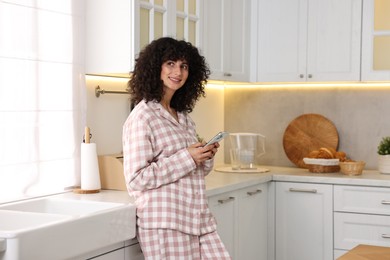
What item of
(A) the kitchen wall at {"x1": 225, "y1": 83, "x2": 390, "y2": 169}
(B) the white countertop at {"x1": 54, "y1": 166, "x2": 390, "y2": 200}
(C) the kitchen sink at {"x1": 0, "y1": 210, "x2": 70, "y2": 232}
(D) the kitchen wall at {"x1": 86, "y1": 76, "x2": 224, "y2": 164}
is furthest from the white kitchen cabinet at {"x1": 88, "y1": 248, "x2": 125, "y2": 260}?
(A) the kitchen wall at {"x1": 225, "y1": 83, "x2": 390, "y2": 169}

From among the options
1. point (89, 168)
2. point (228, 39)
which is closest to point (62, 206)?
point (89, 168)

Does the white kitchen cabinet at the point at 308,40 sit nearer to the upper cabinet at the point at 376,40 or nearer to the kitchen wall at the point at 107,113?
A: the upper cabinet at the point at 376,40

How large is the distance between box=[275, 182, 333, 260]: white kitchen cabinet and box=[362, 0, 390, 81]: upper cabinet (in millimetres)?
820

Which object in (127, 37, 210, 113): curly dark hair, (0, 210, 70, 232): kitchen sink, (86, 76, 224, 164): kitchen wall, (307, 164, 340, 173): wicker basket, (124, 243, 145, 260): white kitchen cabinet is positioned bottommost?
(124, 243, 145, 260): white kitchen cabinet

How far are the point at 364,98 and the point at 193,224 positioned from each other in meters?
2.16

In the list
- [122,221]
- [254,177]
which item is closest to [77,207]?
[122,221]

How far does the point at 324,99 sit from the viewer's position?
4641 millimetres

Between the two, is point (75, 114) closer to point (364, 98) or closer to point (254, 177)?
point (254, 177)

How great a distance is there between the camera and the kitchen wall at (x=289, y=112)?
14.8ft

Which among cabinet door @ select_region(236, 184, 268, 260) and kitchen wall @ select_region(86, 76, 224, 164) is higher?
kitchen wall @ select_region(86, 76, 224, 164)

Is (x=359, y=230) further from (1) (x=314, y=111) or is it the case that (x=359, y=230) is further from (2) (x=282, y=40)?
(2) (x=282, y=40)

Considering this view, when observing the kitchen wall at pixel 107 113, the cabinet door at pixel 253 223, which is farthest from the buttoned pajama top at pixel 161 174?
the cabinet door at pixel 253 223

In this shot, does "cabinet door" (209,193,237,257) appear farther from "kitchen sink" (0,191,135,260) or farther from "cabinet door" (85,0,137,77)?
"cabinet door" (85,0,137,77)

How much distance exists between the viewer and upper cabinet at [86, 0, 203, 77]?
3227 millimetres
